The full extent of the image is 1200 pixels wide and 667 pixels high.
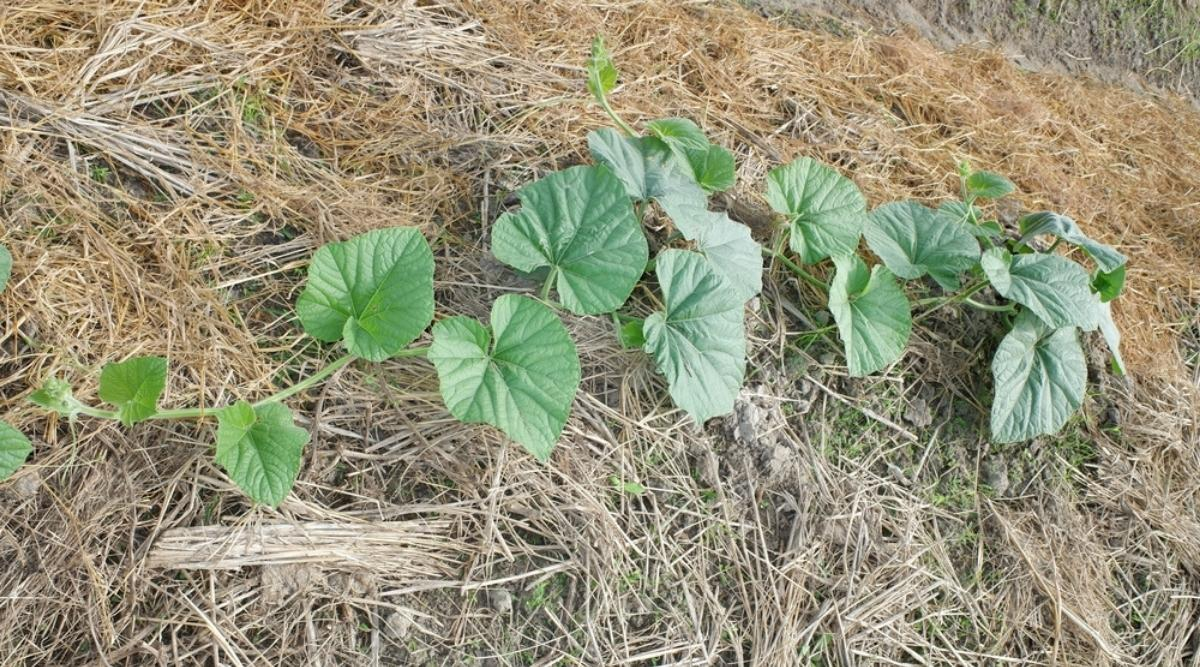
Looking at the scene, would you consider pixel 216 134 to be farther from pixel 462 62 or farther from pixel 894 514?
pixel 894 514

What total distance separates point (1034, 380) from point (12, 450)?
1960mm

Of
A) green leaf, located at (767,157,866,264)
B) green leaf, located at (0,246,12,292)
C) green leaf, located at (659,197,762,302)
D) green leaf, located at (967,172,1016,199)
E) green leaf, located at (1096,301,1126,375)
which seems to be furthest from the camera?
green leaf, located at (967,172,1016,199)

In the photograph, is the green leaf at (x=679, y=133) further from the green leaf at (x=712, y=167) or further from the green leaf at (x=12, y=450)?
the green leaf at (x=12, y=450)

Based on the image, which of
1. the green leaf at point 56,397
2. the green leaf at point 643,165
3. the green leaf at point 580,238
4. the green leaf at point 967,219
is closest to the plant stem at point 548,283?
the green leaf at point 580,238

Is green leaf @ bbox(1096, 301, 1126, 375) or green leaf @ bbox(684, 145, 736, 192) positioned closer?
green leaf @ bbox(684, 145, 736, 192)

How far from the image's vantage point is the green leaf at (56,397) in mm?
1420

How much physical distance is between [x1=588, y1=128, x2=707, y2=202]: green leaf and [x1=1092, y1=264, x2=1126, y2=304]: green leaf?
37.8 inches

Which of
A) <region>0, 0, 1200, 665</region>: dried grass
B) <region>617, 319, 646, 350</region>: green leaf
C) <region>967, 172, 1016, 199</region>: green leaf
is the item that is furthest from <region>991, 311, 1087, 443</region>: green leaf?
<region>617, 319, 646, 350</region>: green leaf

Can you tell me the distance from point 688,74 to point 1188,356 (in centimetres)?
150

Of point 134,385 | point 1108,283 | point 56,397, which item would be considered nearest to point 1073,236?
point 1108,283

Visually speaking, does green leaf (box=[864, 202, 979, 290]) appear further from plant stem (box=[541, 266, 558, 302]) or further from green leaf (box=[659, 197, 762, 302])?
plant stem (box=[541, 266, 558, 302])

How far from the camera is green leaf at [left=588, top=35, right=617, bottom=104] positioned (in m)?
1.95

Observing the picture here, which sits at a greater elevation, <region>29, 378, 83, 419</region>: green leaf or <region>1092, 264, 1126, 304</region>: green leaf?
<region>29, 378, 83, 419</region>: green leaf

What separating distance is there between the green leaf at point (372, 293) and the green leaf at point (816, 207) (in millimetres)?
807
